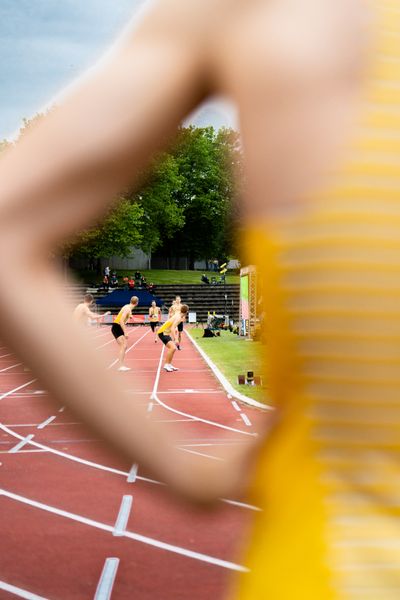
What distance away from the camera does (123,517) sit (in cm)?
627

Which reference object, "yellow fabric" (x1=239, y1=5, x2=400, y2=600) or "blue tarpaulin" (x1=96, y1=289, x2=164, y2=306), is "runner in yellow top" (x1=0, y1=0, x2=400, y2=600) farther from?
"blue tarpaulin" (x1=96, y1=289, x2=164, y2=306)

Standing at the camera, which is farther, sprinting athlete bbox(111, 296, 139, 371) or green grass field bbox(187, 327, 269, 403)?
sprinting athlete bbox(111, 296, 139, 371)

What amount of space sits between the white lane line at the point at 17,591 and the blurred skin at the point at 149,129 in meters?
4.40

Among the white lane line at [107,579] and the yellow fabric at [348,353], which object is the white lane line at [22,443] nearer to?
the white lane line at [107,579]

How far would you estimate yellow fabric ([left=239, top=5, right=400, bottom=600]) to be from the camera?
0.70 metres

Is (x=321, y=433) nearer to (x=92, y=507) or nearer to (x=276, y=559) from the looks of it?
(x=276, y=559)

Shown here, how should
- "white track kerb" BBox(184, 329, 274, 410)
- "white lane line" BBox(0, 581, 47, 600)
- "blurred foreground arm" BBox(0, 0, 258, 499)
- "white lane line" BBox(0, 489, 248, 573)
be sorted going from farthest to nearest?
1. "white track kerb" BBox(184, 329, 274, 410)
2. "white lane line" BBox(0, 489, 248, 573)
3. "white lane line" BBox(0, 581, 47, 600)
4. "blurred foreground arm" BBox(0, 0, 258, 499)

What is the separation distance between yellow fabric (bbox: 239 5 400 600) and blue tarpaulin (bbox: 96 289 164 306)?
130 feet

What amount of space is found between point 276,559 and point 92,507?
6.10 m

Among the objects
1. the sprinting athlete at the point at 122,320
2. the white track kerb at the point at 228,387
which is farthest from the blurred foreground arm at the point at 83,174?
the sprinting athlete at the point at 122,320

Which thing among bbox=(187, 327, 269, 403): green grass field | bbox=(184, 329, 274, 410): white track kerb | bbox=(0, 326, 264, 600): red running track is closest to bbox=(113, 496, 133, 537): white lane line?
bbox=(0, 326, 264, 600): red running track

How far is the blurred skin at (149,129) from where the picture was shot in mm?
678

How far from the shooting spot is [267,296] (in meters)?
0.74

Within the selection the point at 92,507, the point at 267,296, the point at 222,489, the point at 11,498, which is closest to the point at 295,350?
the point at 267,296
